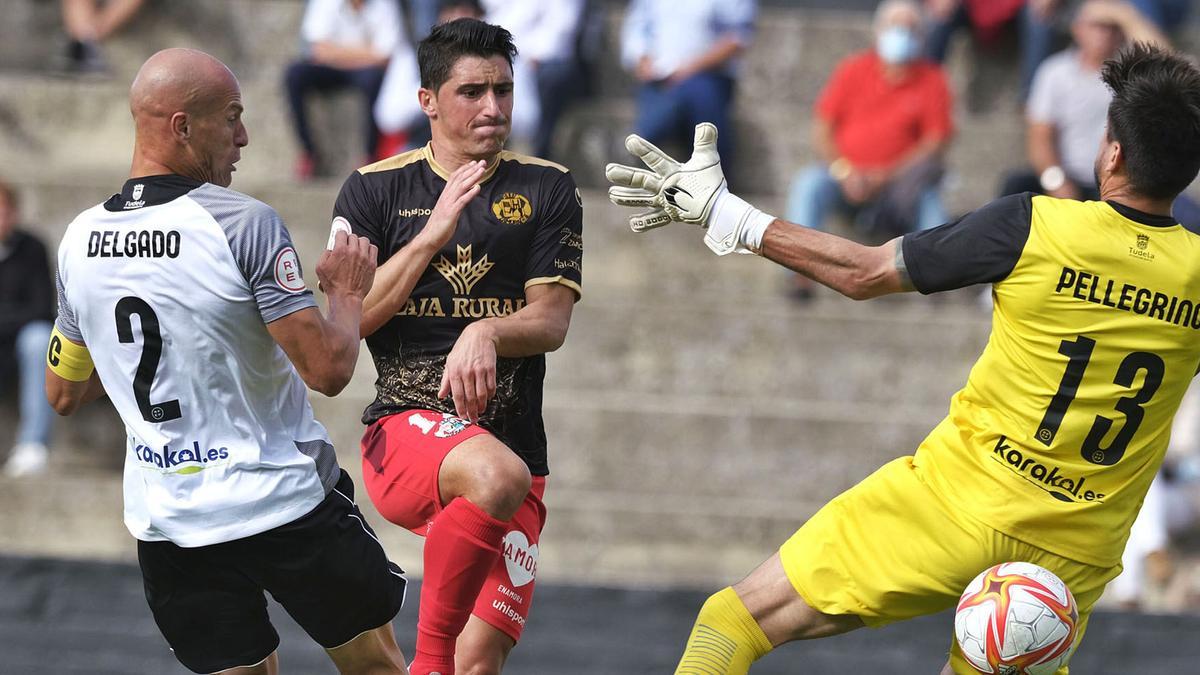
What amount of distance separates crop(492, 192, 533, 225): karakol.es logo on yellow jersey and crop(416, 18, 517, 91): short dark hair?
0.39 m

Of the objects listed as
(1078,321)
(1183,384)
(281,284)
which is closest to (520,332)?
(281,284)

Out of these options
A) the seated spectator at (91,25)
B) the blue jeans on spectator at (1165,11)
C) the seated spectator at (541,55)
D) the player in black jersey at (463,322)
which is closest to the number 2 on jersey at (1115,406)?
the player in black jersey at (463,322)

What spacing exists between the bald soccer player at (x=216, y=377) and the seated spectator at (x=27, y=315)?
571 cm

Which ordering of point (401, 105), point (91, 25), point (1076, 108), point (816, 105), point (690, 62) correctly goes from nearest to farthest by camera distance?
point (1076, 108) < point (690, 62) < point (401, 105) < point (816, 105) < point (91, 25)

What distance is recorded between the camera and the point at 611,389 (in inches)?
375

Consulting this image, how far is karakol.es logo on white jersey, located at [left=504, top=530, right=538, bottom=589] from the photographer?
15.2 feet

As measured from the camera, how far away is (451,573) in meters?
4.27

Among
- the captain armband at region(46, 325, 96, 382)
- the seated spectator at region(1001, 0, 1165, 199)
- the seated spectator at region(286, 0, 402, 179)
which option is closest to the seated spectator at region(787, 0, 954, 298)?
the seated spectator at region(1001, 0, 1165, 199)

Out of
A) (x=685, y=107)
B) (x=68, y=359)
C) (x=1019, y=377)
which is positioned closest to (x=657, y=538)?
(x=685, y=107)

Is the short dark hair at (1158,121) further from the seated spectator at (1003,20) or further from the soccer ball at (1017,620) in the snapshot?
the seated spectator at (1003,20)

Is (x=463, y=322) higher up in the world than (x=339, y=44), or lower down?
lower down

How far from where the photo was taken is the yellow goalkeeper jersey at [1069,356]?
12.8 ft

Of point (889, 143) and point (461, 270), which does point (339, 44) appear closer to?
point (889, 143)

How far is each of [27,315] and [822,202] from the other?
16.7 feet
